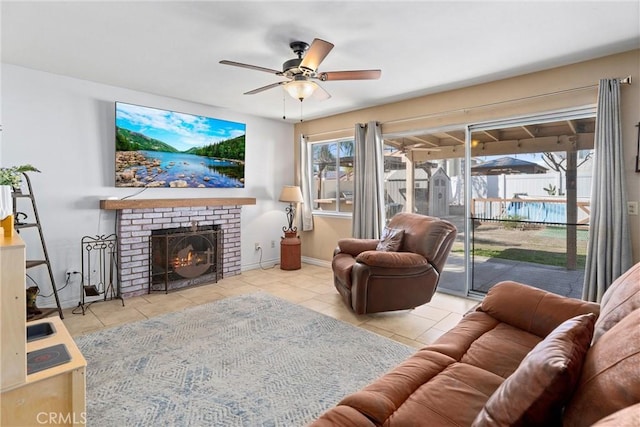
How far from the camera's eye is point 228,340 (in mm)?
2785

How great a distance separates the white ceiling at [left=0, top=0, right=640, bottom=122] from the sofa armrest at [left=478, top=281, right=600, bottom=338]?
73.9 inches

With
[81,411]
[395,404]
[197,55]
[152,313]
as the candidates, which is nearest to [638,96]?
[395,404]

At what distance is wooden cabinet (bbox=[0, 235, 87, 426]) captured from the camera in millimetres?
1272

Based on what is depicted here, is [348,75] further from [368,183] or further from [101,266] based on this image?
[101,266]

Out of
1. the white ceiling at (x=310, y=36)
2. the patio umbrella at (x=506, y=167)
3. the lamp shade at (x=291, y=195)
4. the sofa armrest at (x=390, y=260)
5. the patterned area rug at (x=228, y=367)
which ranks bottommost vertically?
the patterned area rug at (x=228, y=367)

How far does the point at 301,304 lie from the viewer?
12.1 feet

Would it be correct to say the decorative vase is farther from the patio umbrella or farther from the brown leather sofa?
the patio umbrella

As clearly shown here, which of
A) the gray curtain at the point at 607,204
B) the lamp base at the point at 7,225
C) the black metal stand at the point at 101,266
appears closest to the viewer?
the lamp base at the point at 7,225

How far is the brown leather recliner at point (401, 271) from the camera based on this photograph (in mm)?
3186

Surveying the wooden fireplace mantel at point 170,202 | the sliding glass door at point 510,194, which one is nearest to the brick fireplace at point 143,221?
the wooden fireplace mantel at point 170,202

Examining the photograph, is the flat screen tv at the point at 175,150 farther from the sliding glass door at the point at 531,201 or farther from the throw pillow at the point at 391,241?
the sliding glass door at the point at 531,201

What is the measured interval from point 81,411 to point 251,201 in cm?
374

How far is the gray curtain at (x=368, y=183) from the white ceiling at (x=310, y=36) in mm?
1062

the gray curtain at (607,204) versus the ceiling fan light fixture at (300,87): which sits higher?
the ceiling fan light fixture at (300,87)
